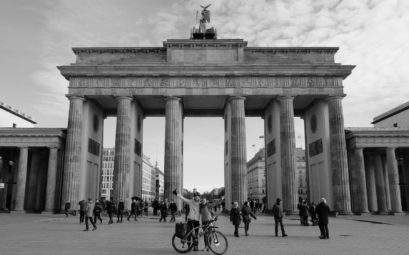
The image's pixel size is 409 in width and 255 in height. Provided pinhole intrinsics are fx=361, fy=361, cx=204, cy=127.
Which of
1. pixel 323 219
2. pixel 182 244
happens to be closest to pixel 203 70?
pixel 323 219

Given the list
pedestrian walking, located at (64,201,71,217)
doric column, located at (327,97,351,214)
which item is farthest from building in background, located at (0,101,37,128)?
doric column, located at (327,97,351,214)

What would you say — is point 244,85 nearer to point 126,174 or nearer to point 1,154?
point 126,174

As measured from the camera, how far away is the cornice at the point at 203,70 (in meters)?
40.1

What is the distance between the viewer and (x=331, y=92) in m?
40.1

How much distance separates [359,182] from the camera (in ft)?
132

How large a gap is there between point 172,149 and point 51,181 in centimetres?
1391

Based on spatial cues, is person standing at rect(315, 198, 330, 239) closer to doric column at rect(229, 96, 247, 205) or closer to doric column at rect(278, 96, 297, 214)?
doric column at rect(229, 96, 247, 205)

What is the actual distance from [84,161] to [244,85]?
19945mm

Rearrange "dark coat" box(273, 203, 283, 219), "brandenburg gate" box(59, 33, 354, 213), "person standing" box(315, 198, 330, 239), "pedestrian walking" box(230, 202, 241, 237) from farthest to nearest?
"brandenburg gate" box(59, 33, 354, 213)
"dark coat" box(273, 203, 283, 219)
"pedestrian walking" box(230, 202, 241, 237)
"person standing" box(315, 198, 330, 239)

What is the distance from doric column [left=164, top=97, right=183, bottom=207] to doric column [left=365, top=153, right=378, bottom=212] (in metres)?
24.6

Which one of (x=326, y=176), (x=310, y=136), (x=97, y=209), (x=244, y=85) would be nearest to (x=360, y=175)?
(x=326, y=176)

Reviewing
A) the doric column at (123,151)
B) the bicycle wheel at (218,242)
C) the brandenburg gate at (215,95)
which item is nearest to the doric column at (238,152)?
the brandenburg gate at (215,95)

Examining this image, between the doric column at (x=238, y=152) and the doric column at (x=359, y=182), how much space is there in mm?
12540

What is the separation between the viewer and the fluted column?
3800 centimetres
